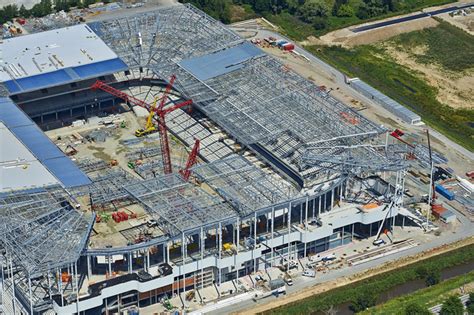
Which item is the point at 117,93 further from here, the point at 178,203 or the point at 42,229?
the point at 42,229

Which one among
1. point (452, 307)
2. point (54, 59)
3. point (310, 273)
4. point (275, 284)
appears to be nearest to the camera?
point (452, 307)

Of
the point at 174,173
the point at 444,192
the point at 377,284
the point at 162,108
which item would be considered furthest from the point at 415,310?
the point at 162,108

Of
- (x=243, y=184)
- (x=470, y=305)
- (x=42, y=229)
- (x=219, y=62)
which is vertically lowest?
(x=470, y=305)

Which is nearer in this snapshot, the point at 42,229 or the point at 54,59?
the point at 42,229

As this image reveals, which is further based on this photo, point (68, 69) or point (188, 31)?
point (188, 31)

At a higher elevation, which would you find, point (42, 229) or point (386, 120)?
point (42, 229)

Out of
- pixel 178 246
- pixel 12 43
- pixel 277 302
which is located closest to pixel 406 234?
pixel 277 302

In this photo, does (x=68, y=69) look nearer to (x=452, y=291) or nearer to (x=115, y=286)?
(x=115, y=286)
